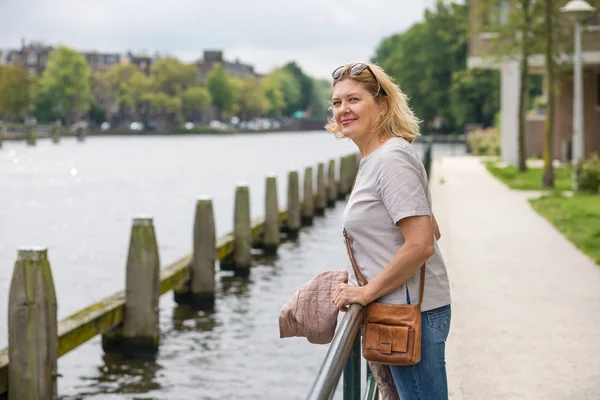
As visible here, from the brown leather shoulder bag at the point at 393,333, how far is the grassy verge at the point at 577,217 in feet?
28.0

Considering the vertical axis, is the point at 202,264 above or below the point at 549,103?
below

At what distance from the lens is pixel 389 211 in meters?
3.27

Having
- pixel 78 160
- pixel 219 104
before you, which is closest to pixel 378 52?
pixel 219 104

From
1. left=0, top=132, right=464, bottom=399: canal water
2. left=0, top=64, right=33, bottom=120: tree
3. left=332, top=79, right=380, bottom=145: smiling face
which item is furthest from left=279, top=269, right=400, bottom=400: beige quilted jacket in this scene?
left=0, top=64, right=33, bottom=120: tree

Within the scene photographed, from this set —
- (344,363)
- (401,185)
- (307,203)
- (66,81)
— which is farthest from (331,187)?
(66,81)

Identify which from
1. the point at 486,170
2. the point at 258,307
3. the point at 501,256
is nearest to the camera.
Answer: the point at 501,256

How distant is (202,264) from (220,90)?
144063 mm

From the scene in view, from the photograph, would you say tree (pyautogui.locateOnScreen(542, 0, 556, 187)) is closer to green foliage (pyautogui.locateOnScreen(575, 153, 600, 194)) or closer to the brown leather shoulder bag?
green foliage (pyautogui.locateOnScreen(575, 153, 600, 194))

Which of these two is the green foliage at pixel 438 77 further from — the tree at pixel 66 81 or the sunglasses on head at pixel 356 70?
the sunglasses on head at pixel 356 70

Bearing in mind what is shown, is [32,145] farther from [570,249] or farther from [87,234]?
[570,249]

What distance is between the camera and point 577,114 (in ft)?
75.4

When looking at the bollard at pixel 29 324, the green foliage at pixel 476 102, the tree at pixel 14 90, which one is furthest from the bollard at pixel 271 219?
the tree at pixel 14 90

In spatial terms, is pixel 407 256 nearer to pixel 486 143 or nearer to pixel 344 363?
pixel 344 363

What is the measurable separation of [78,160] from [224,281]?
5730 cm
